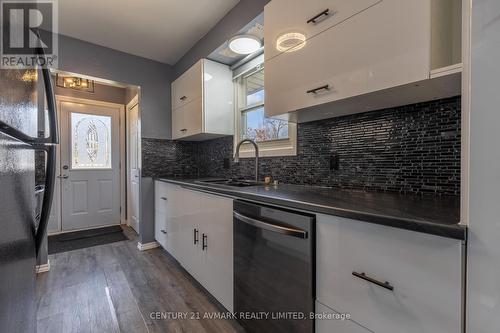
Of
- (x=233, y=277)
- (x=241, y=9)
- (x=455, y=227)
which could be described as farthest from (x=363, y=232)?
(x=241, y=9)

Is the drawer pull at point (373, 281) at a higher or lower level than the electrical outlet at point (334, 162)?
lower

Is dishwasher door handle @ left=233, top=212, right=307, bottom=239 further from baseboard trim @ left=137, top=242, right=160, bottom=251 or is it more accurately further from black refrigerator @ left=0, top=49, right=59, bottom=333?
baseboard trim @ left=137, top=242, right=160, bottom=251

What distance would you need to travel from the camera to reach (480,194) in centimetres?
57

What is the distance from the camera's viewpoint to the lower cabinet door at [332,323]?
83 cm

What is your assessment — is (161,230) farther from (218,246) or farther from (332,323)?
(332,323)

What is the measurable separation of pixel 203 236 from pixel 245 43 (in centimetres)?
163

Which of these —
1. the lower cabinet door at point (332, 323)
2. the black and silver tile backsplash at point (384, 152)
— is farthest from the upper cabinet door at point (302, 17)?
the lower cabinet door at point (332, 323)

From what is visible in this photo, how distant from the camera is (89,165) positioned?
3.69m

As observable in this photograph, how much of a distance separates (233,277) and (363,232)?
0.96 metres

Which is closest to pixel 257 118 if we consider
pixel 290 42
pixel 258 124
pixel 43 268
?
pixel 258 124

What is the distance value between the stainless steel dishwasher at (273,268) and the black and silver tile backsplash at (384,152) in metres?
0.64

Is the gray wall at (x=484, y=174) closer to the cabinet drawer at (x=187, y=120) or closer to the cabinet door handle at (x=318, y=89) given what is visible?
the cabinet door handle at (x=318, y=89)

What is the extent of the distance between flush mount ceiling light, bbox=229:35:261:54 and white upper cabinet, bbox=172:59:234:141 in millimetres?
506

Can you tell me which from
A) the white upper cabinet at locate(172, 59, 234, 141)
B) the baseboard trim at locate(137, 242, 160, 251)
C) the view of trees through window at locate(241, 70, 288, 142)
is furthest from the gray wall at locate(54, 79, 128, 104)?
the view of trees through window at locate(241, 70, 288, 142)
